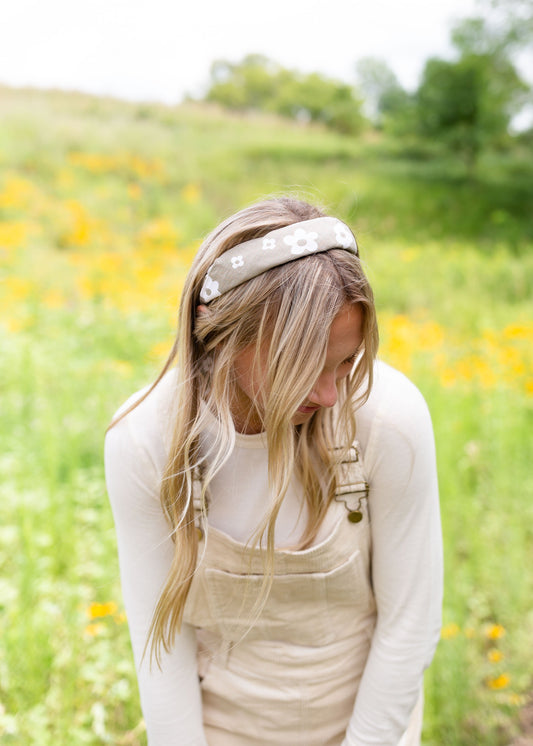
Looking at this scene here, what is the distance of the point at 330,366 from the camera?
98cm

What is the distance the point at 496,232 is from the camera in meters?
10.4

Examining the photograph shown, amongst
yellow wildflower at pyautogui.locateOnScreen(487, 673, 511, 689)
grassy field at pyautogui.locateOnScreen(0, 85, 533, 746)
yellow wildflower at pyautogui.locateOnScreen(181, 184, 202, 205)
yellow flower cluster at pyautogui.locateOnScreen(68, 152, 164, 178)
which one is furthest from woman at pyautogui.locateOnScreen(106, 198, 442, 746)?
yellow flower cluster at pyautogui.locateOnScreen(68, 152, 164, 178)

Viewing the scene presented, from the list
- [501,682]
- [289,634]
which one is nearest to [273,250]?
[289,634]

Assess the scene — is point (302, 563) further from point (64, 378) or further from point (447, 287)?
point (447, 287)

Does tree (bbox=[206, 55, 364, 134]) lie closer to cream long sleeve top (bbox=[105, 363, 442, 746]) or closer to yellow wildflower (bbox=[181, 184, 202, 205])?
yellow wildflower (bbox=[181, 184, 202, 205])

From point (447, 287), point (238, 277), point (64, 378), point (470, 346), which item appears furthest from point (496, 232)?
point (238, 277)

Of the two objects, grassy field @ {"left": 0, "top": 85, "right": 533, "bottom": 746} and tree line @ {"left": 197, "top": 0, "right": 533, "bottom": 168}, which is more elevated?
tree line @ {"left": 197, "top": 0, "right": 533, "bottom": 168}

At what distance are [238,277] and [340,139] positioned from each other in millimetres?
17373

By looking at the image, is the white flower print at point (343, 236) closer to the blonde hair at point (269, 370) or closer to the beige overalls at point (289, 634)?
the blonde hair at point (269, 370)

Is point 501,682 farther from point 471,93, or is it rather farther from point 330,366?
point 471,93

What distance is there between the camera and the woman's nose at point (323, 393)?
979 millimetres

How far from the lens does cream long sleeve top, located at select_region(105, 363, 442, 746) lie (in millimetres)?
1054

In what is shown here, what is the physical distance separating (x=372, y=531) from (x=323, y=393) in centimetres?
31

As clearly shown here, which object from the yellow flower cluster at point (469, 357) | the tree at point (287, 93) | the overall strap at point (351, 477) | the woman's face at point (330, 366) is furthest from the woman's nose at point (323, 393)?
the tree at point (287, 93)
